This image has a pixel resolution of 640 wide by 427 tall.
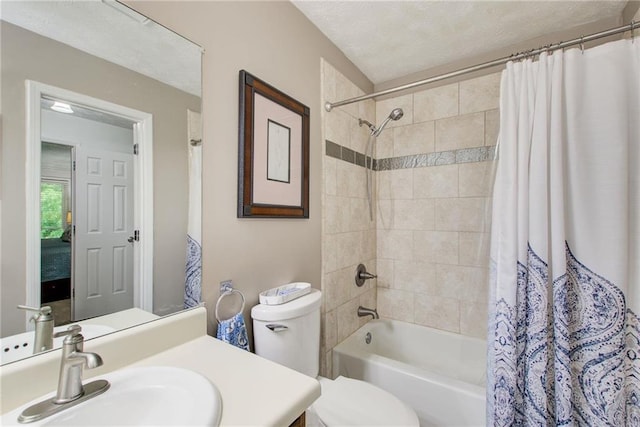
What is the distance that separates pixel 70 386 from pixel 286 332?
2.42ft

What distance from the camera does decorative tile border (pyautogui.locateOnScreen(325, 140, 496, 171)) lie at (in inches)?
75.1

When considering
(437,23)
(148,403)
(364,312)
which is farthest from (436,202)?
(148,403)

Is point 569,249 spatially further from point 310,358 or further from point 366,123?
point 366,123

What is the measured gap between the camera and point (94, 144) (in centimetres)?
80

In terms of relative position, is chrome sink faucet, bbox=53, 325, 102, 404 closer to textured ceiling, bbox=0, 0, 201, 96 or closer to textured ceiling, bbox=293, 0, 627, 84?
textured ceiling, bbox=0, 0, 201, 96

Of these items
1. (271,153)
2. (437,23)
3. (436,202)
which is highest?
(437,23)

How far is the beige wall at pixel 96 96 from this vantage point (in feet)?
2.17

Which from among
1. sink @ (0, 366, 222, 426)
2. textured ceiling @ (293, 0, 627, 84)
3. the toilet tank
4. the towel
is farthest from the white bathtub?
textured ceiling @ (293, 0, 627, 84)

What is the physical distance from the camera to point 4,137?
0.65 m

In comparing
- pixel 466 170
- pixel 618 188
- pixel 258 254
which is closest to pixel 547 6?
pixel 466 170

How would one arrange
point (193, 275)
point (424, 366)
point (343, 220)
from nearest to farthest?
point (193, 275) < point (343, 220) < point (424, 366)

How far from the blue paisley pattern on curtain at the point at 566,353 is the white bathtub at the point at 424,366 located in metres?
0.22

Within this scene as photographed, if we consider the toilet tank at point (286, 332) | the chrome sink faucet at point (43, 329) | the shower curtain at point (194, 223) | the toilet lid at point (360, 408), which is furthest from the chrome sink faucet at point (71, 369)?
the toilet lid at point (360, 408)

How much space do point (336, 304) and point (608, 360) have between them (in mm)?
1270
